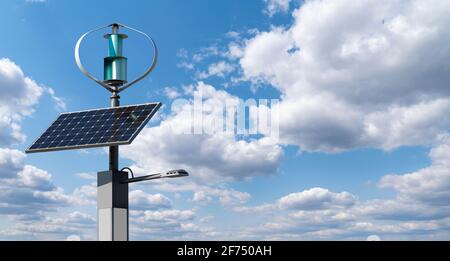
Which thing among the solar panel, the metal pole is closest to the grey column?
the metal pole

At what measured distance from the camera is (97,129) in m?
19.3

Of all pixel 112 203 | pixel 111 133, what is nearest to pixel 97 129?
pixel 111 133

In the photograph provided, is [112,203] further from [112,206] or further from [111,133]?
[111,133]

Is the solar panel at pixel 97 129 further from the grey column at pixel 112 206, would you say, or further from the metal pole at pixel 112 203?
the grey column at pixel 112 206

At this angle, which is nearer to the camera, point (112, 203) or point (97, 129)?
point (112, 203)

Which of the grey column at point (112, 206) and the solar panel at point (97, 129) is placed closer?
the solar panel at point (97, 129)

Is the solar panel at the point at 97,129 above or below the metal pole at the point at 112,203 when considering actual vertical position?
above

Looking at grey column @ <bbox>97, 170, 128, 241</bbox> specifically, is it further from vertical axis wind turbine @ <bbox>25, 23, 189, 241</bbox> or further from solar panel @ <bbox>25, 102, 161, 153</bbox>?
solar panel @ <bbox>25, 102, 161, 153</bbox>

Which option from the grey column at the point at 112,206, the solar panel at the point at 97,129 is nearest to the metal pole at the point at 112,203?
the grey column at the point at 112,206

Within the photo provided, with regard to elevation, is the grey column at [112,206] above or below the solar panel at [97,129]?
below

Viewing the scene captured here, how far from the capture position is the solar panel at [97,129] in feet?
60.8
